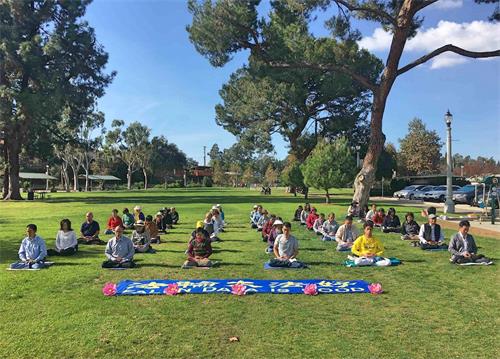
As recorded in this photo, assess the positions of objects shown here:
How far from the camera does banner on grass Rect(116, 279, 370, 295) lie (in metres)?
8.91

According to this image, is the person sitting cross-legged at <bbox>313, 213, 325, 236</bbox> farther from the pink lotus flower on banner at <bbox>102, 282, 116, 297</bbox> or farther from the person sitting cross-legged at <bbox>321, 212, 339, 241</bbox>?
the pink lotus flower on banner at <bbox>102, 282, 116, 297</bbox>

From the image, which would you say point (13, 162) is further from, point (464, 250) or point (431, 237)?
point (464, 250)

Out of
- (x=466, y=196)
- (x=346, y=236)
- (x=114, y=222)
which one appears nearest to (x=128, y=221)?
(x=114, y=222)

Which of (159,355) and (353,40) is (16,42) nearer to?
(353,40)

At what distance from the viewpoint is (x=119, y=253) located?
11.7 meters

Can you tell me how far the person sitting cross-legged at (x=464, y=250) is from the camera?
38.9ft

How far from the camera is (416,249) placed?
47.2ft

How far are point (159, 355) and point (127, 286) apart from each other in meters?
3.62

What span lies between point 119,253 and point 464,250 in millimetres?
8906

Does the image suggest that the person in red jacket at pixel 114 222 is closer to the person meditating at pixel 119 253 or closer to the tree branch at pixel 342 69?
the person meditating at pixel 119 253

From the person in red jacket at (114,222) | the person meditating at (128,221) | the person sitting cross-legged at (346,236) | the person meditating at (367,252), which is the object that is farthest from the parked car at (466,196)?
the person in red jacket at (114,222)

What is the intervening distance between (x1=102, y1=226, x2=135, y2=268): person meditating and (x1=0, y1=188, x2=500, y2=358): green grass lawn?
14.3 inches

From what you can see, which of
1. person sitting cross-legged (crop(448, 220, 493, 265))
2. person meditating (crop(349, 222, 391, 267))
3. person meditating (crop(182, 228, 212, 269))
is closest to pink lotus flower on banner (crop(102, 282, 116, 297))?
person meditating (crop(182, 228, 212, 269))

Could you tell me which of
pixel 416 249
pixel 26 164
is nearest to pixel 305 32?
pixel 416 249
